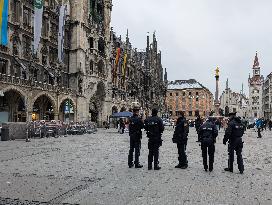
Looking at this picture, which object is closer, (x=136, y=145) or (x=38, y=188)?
(x=38, y=188)

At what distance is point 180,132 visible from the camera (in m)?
10.4

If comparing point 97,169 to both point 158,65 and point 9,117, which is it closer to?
point 9,117

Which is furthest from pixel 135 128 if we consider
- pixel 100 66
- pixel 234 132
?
pixel 100 66

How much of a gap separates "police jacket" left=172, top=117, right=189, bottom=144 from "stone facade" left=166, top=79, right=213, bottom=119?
117 meters

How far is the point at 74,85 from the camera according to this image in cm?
4578

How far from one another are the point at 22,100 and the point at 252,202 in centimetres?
3278

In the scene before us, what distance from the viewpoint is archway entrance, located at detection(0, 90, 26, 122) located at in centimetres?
3400

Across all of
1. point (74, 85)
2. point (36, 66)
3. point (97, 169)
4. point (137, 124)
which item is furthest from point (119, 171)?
point (74, 85)

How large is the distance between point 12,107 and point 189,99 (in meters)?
99.0

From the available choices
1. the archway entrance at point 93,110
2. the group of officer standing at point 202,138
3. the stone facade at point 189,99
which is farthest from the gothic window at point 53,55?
the stone facade at point 189,99

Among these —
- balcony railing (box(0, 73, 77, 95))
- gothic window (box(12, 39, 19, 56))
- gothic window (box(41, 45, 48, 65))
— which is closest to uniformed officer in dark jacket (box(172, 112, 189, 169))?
balcony railing (box(0, 73, 77, 95))

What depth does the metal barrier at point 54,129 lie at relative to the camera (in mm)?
25016

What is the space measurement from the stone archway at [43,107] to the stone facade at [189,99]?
88583 millimetres

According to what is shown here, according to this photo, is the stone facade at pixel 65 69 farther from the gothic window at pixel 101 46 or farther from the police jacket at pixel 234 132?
the police jacket at pixel 234 132
